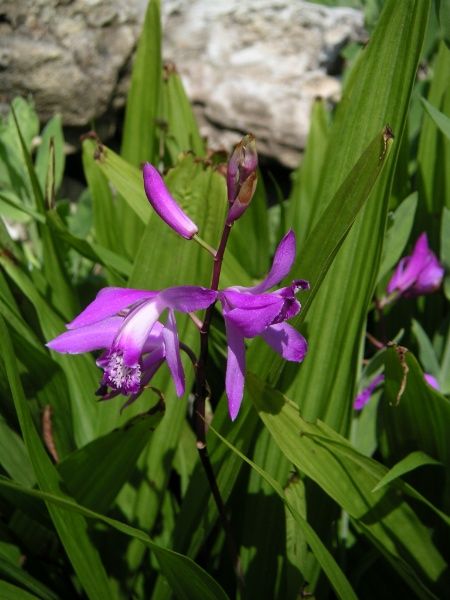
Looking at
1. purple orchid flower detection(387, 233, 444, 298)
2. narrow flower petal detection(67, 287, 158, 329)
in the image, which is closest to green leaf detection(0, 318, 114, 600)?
narrow flower petal detection(67, 287, 158, 329)

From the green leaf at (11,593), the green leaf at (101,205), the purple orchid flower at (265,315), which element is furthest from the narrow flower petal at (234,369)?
the green leaf at (101,205)

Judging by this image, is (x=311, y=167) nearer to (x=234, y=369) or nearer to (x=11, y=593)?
(x=234, y=369)

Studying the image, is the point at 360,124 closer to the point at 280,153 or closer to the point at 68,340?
the point at 68,340

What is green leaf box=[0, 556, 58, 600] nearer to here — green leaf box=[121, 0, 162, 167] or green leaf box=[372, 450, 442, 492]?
green leaf box=[372, 450, 442, 492]

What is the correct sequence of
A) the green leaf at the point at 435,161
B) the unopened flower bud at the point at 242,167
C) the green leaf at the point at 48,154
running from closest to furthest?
1. the unopened flower bud at the point at 242,167
2. the green leaf at the point at 435,161
3. the green leaf at the point at 48,154

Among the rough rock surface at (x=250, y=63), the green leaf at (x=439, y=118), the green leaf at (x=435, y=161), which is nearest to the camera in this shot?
the green leaf at (x=439, y=118)

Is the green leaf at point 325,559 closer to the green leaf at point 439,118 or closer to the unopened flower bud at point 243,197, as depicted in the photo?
the unopened flower bud at point 243,197

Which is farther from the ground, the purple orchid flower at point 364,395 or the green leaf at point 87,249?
the green leaf at point 87,249

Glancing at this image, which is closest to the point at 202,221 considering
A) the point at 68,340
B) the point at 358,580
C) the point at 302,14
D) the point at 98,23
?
the point at 68,340
